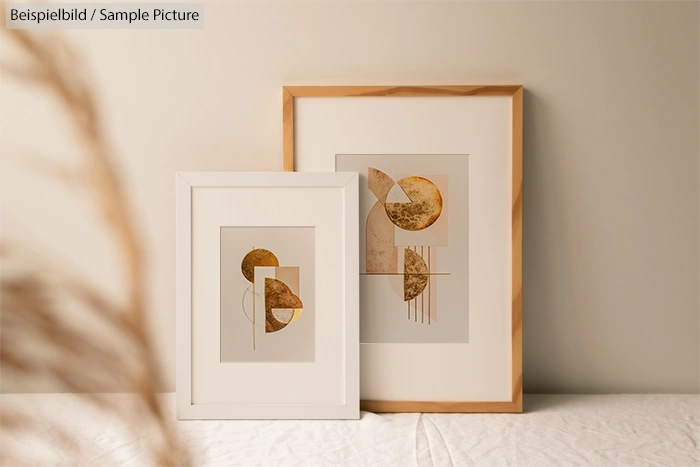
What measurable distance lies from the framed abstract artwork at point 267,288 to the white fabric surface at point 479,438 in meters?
0.07

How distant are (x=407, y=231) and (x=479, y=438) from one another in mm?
355

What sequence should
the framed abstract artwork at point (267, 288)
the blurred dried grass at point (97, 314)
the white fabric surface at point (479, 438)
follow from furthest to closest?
A: the framed abstract artwork at point (267, 288) < the white fabric surface at point (479, 438) < the blurred dried grass at point (97, 314)

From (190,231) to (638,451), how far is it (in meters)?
0.77

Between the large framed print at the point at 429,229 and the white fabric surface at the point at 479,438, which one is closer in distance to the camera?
the white fabric surface at the point at 479,438

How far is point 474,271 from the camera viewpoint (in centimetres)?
88

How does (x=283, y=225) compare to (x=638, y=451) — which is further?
(x=283, y=225)

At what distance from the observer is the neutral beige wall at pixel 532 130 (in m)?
0.90

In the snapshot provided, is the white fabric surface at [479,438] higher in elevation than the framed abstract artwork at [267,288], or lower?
lower

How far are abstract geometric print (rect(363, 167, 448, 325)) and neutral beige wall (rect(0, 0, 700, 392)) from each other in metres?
0.18

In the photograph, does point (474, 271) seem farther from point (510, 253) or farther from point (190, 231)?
point (190, 231)

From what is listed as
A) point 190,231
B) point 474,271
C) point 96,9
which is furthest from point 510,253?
point 96,9

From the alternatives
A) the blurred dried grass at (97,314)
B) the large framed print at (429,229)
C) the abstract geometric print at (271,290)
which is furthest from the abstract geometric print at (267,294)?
the blurred dried grass at (97,314)

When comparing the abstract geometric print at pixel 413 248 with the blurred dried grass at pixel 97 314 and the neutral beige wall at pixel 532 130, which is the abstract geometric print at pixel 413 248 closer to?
the neutral beige wall at pixel 532 130

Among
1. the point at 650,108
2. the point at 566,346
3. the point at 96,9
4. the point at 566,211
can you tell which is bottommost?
the point at 566,346
